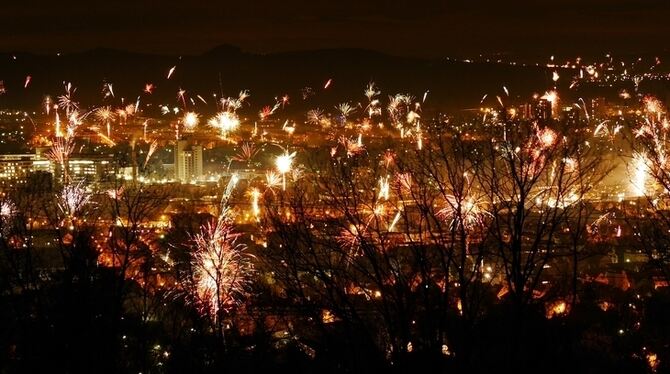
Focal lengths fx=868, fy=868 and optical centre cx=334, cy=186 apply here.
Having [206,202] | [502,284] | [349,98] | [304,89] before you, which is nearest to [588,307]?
[502,284]

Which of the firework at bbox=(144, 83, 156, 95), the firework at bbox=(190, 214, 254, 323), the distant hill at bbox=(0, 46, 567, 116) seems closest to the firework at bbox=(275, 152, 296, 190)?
the firework at bbox=(190, 214, 254, 323)

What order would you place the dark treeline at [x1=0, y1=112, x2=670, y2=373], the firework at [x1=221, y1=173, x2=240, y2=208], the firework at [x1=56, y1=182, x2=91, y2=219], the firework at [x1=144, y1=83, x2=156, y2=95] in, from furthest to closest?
the firework at [x1=144, y1=83, x2=156, y2=95], the firework at [x1=221, y1=173, x2=240, y2=208], the firework at [x1=56, y1=182, x2=91, y2=219], the dark treeline at [x1=0, y1=112, x2=670, y2=373]

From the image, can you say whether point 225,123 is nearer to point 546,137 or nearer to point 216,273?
point 216,273

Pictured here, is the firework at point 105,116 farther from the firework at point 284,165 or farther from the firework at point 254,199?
the firework at point 254,199

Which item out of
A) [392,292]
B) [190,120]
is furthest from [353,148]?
[190,120]

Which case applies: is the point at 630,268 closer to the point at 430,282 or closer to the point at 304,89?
the point at 430,282

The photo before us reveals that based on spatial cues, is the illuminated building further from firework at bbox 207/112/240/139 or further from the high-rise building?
firework at bbox 207/112/240/139

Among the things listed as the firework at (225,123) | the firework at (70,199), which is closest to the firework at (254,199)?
the firework at (70,199)

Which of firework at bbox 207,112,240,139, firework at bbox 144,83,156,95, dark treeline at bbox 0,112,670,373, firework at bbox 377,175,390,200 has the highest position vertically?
firework at bbox 144,83,156,95
